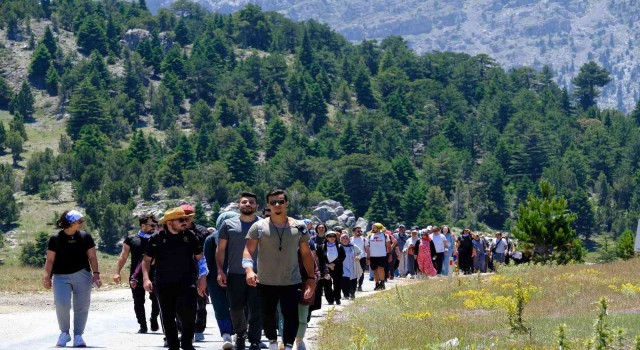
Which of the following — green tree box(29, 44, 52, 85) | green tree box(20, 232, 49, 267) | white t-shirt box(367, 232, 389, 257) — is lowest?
green tree box(20, 232, 49, 267)

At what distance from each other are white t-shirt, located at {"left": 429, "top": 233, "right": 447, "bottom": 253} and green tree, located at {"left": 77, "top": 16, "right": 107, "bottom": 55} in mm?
147327

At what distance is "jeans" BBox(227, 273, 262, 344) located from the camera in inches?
522

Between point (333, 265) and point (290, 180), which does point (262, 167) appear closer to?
point (290, 180)

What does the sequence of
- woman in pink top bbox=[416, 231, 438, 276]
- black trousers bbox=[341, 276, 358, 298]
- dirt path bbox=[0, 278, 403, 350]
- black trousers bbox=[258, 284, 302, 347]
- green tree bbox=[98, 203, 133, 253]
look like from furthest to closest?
1. green tree bbox=[98, 203, 133, 253]
2. woman in pink top bbox=[416, 231, 438, 276]
3. black trousers bbox=[341, 276, 358, 298]
4. dirt path bbox=[0, 278, 403, 350]
5. black trousers bbox=[258, 284, 302, 347]

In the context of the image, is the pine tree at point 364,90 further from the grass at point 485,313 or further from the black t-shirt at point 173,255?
the black t-shirt at point 173,255

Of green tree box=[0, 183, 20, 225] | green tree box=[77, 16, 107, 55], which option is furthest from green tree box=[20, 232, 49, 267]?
green tree box=[77, 16, 107, 55]

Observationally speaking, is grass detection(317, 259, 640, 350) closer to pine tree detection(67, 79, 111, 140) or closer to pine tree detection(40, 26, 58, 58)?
pine tree detection(67, 79, 111, 140)

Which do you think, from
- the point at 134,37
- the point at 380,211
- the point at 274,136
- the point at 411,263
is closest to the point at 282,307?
the point at 411,263

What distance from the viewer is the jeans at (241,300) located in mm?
13258

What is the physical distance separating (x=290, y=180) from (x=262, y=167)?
157 inches

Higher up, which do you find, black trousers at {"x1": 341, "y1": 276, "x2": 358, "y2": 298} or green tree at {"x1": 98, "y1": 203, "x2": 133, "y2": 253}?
black trousers at {"x1": 341, "y1": 276, "x2": 358, "y2": 298}

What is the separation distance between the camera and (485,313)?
17812 millimetres

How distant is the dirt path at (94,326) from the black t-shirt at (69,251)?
0.98 m

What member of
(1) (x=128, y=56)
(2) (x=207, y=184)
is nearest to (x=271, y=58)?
(1) (x=128, y=56)
